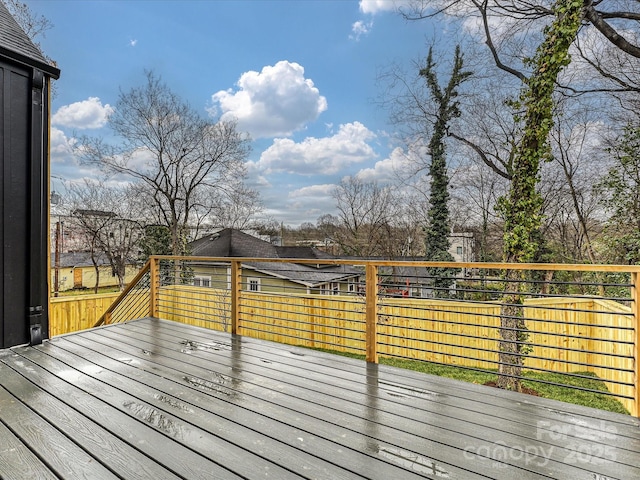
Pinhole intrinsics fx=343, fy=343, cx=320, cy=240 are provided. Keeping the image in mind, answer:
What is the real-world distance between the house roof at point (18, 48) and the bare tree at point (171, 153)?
368 inches

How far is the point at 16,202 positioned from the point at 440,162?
10423 mm

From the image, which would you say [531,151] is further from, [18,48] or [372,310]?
[18,48]

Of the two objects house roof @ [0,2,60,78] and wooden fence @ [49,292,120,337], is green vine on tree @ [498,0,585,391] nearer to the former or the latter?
house roof @ [0,2,60,78]

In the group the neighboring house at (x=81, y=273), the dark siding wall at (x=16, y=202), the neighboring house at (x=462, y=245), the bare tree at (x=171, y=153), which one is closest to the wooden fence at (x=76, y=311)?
the bare tree at (x=171, y=153)

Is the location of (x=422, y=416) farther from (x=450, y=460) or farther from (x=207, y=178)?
(x=207, y=178)

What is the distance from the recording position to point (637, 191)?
7035mm

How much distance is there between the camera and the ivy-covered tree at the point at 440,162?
33.8 ft

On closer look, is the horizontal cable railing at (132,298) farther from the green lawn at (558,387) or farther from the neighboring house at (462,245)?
the neighboring house at (462,245)

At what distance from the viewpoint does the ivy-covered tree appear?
33.8 feet

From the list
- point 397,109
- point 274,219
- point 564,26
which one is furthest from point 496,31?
point 274,219

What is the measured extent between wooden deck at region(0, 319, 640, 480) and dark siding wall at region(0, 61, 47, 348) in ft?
1.44

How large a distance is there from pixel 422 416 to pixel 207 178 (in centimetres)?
1320

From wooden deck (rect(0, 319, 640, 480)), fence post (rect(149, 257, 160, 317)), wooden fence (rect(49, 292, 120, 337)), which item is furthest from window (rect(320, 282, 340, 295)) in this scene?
wooden fence (rect(49, 292, 120, 337))

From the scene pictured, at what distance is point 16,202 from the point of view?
314 cm
